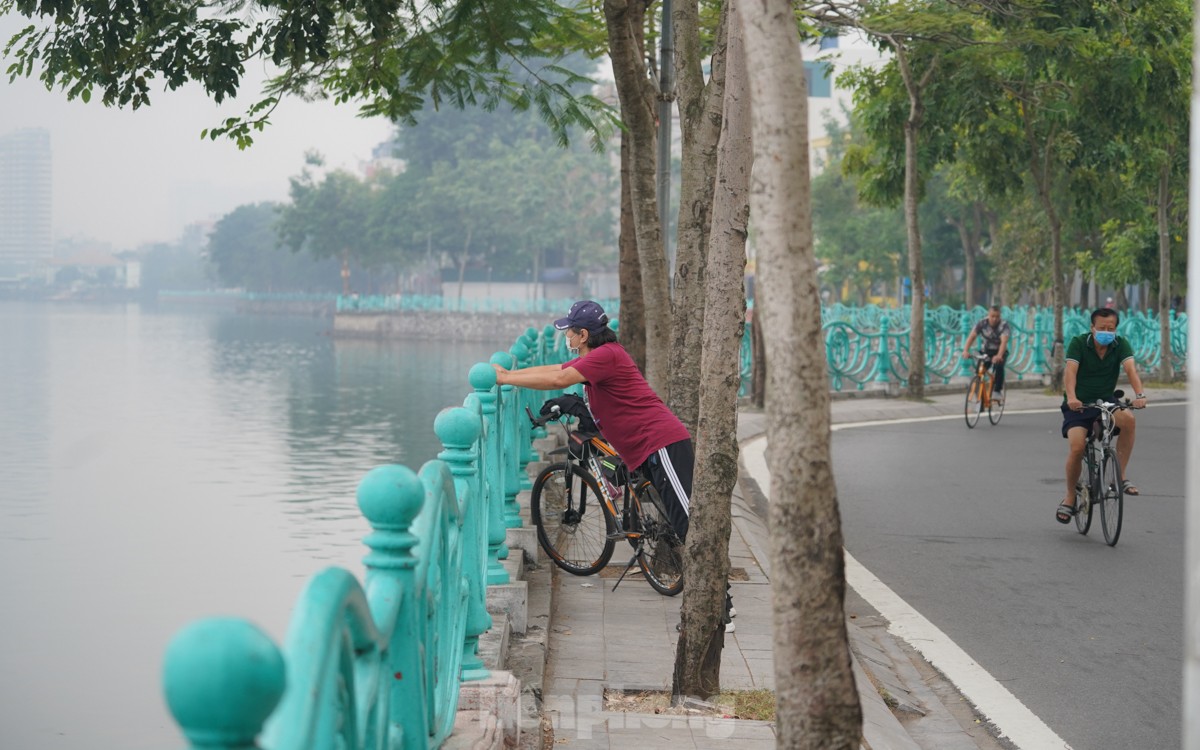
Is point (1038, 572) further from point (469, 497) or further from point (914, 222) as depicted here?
point (914, 222)

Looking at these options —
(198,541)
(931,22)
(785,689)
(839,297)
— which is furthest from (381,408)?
(839,297)

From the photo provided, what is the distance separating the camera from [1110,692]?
593 cm

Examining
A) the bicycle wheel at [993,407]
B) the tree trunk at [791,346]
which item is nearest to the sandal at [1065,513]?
the tree trunk at [791,346]

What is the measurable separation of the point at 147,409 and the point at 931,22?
2593 centimetres

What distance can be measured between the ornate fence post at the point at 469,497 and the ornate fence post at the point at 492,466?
1.11 m

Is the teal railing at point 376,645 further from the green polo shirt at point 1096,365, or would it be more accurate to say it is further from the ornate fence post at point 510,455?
the green polo shirt at point 1096,365

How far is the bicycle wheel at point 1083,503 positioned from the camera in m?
9.68

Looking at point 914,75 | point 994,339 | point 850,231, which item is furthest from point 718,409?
point 850,231

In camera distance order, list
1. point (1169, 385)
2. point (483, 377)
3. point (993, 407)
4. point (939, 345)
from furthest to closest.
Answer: point (1169, 385) → point (939, 345) → point (993, 407) → point (483, 377)

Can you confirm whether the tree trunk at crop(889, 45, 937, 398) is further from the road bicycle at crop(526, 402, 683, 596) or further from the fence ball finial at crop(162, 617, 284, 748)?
the fence ball finial at crop(162, 617, 284, 748)

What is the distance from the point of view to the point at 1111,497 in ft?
30.6

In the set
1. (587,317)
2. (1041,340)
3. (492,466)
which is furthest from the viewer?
(1041,340)

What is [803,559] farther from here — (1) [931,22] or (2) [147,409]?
(2) [147,409]

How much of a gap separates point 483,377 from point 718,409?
3.76 feet
